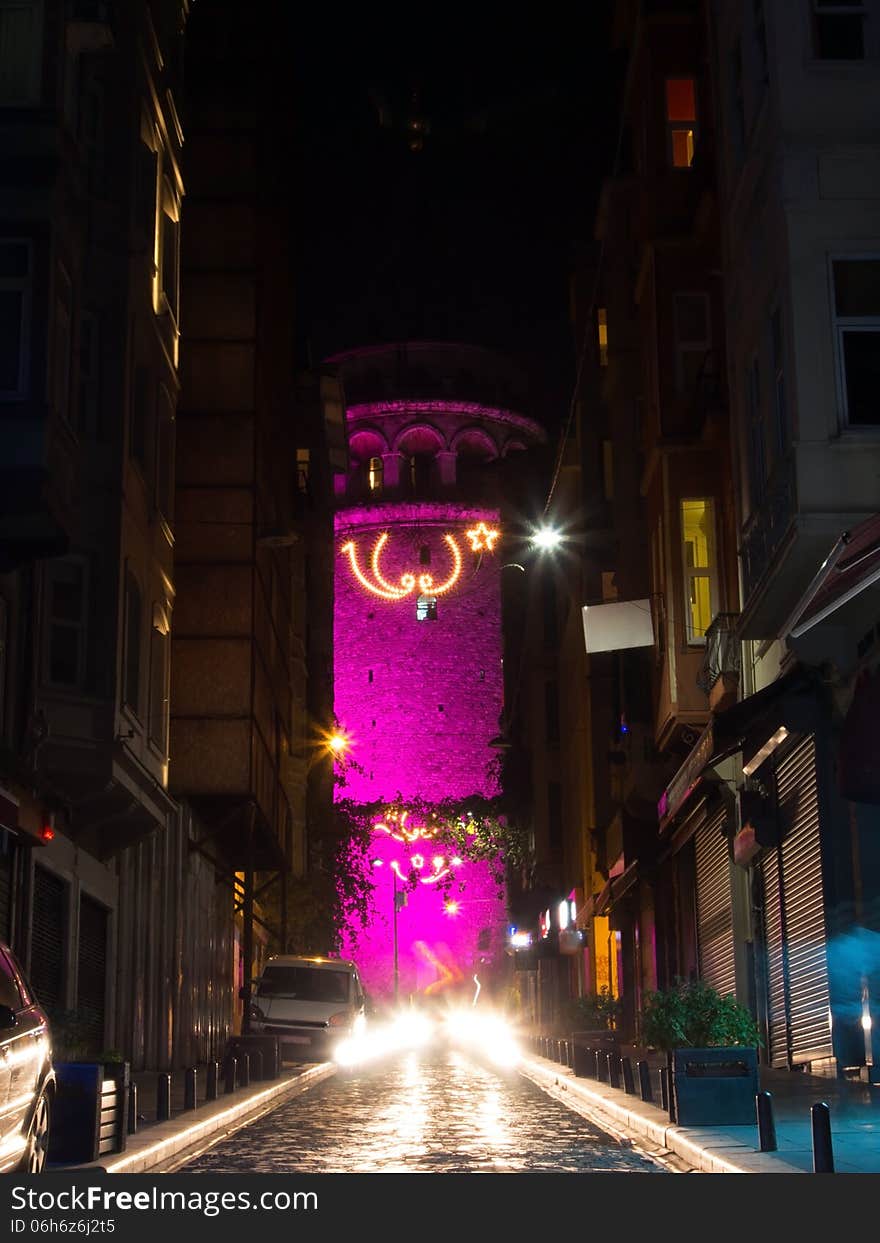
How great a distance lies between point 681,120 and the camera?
28375mm

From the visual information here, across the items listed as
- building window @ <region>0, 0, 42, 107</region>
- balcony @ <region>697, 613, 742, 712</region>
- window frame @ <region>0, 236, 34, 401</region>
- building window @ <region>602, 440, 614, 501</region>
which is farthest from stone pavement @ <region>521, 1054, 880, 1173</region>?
building window @ <region>602, 440, 614, 501</region>

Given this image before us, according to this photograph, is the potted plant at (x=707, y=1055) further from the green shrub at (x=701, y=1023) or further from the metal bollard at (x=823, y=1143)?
the metal bollard at (x=823, y=1143)

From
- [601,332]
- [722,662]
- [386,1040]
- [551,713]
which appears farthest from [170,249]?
[551,713]

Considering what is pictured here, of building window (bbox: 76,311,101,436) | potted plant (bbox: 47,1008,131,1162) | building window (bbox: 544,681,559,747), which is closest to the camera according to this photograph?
potted plant (bbox: 47,1008,131,1162)

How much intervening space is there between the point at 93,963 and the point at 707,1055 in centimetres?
1402

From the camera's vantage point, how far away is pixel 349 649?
254ft

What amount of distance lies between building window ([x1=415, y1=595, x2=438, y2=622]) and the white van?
43984 millimetres

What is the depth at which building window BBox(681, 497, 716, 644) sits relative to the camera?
83.5 ft

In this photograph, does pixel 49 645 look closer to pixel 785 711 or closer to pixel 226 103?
pixel 785 711

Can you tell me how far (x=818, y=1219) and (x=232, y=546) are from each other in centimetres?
2752

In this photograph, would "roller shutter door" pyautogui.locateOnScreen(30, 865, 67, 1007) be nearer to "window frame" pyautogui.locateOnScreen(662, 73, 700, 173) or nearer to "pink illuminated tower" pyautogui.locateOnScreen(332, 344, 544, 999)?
"window frame" pyautogui.locateOnScreen(662, 73, 700, 173)

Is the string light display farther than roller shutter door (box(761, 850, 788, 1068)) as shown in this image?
Yes

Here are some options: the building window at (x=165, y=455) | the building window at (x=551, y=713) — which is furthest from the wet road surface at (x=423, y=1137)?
the building window at (x=551, y=713)

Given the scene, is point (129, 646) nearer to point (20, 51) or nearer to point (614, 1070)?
point (20, 51)
